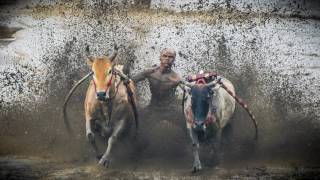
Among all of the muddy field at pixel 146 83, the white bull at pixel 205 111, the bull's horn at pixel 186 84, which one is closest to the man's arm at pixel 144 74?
the muddy field at pixel 146 83

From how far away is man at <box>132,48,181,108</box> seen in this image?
1319cm

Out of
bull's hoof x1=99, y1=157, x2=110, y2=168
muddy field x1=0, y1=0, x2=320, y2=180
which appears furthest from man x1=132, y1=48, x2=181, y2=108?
bull's hoof x1=99, y1=157, x2=110, y2=168

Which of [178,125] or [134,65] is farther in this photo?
[134,65]

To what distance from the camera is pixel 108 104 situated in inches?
504

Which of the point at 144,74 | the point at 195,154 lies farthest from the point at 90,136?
the point at 195,154

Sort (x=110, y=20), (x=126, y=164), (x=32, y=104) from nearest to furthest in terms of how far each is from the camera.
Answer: (x=126, y=164)
(x=32, y=104)
(x=110, y=20)

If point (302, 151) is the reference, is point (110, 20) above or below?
above

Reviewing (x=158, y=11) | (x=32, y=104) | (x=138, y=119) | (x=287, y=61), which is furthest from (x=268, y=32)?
(x=32, y=104)

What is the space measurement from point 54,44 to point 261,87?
3.90 metres

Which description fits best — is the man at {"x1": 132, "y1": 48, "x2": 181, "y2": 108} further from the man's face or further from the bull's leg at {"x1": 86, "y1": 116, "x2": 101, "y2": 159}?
the bull's leg at {"x1": 86, "y1": 116, "x2": 101, "y2": 159}

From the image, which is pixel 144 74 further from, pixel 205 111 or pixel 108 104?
pixel 205 111

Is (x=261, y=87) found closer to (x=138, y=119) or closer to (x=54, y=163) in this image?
(x=138, y=119)

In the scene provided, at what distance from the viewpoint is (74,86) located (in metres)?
13.2

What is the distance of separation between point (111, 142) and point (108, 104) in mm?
634
